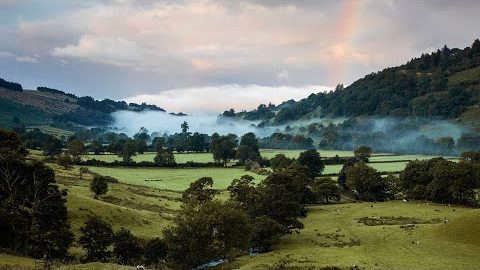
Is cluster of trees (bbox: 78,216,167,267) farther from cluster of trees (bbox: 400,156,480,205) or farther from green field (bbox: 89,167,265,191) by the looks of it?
cluster of trees (bbox: 400,156,480,205)

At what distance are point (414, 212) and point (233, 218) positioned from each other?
61.0 meters

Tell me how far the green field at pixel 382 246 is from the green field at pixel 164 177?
6527 cm

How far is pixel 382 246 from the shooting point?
81.7 m

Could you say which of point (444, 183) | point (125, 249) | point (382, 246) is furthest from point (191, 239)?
point (444, 183)

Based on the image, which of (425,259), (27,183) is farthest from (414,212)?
(27,183)

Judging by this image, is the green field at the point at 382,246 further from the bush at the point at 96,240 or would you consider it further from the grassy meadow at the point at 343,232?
the bush at the point at 96,240

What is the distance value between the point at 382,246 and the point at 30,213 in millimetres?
58006

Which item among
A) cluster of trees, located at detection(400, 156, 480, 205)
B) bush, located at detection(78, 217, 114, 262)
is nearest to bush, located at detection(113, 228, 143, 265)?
bush, located at detection(78, 217, 114, 262)

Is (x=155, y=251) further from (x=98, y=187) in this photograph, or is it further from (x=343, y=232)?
(x=98, y=187)

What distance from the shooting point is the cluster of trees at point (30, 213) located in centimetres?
6500

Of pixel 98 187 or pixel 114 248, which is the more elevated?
pixel 98 187

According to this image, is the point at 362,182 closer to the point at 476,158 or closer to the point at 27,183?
the point at 476,158

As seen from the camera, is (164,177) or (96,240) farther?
(164,177)

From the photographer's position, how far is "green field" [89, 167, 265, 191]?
16238 cm
